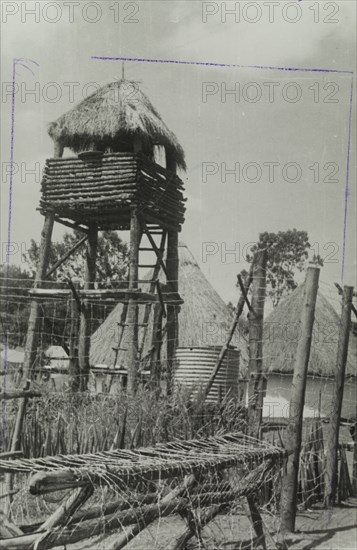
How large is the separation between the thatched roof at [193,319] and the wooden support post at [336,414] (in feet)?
24.0

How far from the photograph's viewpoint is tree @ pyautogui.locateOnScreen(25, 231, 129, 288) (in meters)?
29.9

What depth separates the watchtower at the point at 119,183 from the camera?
34.2ft

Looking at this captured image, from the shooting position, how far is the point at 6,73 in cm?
736

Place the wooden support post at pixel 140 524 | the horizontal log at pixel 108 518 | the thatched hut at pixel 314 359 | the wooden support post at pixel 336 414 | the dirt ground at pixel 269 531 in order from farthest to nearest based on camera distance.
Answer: the thatched hut at pixel 314 359
the wooden support post at pixel 336 414
the dirt ground at pixel 269 531
the wooden support post at pixel 140 524
the horizontal log at pixel 108 518

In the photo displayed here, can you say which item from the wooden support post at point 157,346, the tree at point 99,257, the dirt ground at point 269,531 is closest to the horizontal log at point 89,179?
the wooden support post at point 157,346

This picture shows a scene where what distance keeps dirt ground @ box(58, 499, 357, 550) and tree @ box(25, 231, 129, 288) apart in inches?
889

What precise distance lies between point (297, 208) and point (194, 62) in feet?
9.32

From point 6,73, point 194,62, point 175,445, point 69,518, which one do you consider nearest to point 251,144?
point 194,62

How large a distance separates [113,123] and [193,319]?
6.98 m

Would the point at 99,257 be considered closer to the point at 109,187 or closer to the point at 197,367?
the point at 197,367

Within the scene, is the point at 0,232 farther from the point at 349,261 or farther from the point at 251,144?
the point at 349,261

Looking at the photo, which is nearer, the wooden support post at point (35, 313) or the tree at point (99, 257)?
the wooden support post at point (35, 313)

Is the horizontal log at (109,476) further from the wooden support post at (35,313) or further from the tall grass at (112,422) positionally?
the wooden support post at (35,313)

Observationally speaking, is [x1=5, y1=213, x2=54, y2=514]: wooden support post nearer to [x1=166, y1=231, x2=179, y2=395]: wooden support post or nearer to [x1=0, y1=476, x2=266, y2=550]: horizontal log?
[x1=166, y1=231, x2=179, y2=395]: wooden support post
